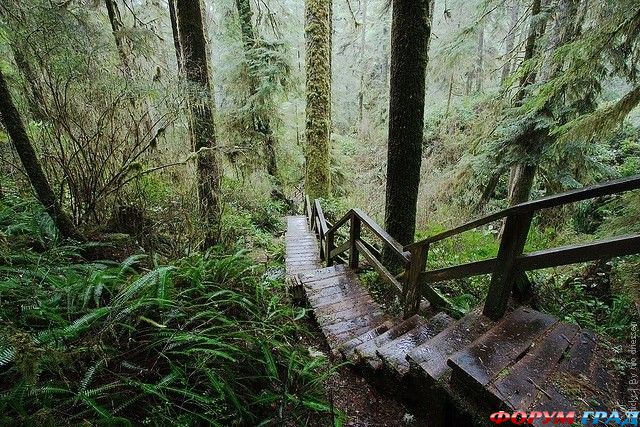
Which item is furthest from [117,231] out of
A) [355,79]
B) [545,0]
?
[355,79]

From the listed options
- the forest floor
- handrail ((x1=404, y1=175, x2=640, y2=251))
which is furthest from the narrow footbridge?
the forest floor

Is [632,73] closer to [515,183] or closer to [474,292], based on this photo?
[515,183]

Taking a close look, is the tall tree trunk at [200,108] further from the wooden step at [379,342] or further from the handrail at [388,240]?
the wooden step at [379,342]

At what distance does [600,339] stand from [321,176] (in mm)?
9580

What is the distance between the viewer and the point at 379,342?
325 cm

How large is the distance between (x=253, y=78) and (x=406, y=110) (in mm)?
9936

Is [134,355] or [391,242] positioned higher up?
[391,242]

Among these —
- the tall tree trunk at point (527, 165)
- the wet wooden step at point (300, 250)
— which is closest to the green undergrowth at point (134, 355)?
the wet wooden step at point (300, 250)

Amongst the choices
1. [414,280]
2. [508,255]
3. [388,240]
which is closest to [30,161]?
[388,240]

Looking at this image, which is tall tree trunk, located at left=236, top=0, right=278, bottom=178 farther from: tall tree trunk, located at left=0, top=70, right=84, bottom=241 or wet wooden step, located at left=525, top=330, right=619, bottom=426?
wet wooden step, located at left=525, top=330, right=619, bottom=426

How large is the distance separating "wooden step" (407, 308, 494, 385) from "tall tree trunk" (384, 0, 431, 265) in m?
2.11

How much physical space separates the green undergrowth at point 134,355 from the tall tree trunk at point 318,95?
8.95 m

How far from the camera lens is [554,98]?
16.8 feet

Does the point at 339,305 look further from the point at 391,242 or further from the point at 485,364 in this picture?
the point at 485,364
